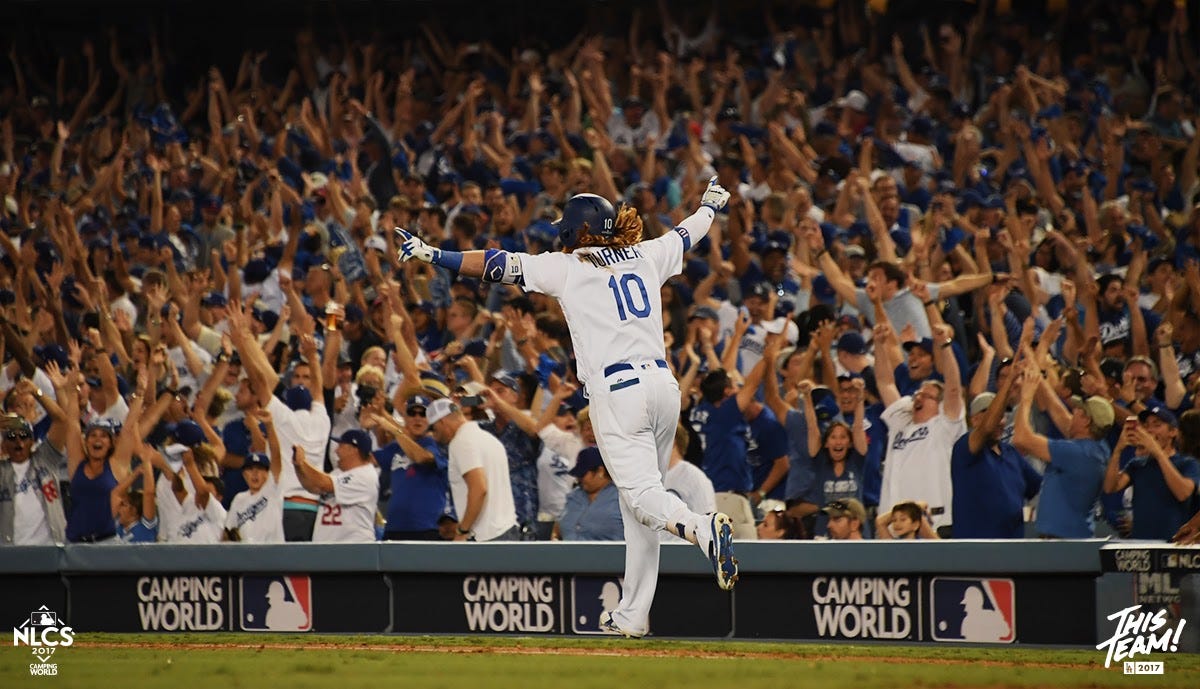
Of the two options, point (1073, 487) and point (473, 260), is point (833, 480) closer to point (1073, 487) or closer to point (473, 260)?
point (1073, 487)

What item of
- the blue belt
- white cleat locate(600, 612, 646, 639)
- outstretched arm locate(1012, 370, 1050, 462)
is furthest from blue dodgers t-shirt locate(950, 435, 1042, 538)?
the blue belt

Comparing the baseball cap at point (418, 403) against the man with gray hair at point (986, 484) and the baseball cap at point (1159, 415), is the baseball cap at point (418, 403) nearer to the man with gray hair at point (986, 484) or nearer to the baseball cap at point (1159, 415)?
the man with gray hair at point (986, 484)

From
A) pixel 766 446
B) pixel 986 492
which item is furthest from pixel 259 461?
pixel 986 492

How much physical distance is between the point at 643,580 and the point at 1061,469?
8.59 feet

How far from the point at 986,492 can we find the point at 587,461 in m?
2.31

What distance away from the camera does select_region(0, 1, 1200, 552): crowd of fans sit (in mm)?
9906

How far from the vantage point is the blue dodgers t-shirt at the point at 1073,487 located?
8.97 m

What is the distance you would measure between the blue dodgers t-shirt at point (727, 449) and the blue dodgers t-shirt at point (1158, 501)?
2.49 metres

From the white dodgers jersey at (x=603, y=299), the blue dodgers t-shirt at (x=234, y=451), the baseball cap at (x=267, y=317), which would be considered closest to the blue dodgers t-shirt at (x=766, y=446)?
the white dodgers jersey at (x=603, y=299)

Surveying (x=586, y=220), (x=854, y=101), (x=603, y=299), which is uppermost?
(x=854, y=101)

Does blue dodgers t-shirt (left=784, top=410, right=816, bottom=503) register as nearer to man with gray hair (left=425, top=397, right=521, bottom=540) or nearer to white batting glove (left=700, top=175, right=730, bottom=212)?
man with gray hair (left=425, top=397, right=521, bottom=540)

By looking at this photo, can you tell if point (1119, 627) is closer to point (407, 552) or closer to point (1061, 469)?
point (1061, 469)

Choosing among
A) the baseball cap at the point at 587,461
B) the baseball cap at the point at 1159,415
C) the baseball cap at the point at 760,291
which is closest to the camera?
the baseball cap at the point at 1159,415

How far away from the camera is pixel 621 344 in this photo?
7656 mm
